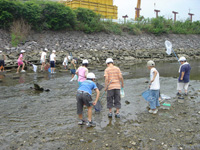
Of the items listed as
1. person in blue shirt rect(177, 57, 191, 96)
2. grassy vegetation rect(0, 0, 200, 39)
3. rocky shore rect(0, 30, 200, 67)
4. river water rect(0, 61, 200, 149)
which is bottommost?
river water rect(0, 61, 200, 149)

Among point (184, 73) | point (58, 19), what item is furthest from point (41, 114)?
point (58, 19)

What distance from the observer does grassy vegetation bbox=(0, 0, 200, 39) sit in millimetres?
24719

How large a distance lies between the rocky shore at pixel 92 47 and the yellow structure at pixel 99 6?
5.72 meters

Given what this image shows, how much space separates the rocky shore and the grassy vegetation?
1.06m

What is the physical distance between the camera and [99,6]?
119ft

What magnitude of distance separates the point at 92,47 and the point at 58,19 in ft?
21.4

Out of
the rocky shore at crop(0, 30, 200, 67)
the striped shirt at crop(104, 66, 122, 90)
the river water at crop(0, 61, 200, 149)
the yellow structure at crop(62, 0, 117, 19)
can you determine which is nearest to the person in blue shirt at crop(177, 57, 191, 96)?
the river water at crop(0, 61, 200, 149)

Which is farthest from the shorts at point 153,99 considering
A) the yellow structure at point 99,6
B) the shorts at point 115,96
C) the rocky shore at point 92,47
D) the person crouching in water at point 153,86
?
the yellow structure at point 99,6

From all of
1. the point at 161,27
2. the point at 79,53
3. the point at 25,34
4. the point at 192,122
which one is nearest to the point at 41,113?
the point at 192,122

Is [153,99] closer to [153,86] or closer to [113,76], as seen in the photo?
[153,86]

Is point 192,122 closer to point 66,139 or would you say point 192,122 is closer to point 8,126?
point 66,139

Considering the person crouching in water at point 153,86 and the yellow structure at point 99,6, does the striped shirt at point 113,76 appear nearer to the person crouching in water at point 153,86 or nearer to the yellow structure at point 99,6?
the person crouching in water at point 153,86

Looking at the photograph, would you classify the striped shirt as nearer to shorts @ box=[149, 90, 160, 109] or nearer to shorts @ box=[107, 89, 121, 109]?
shorts @ box=[107, 89, 121, 109]

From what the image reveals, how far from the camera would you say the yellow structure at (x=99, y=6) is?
33491mm
